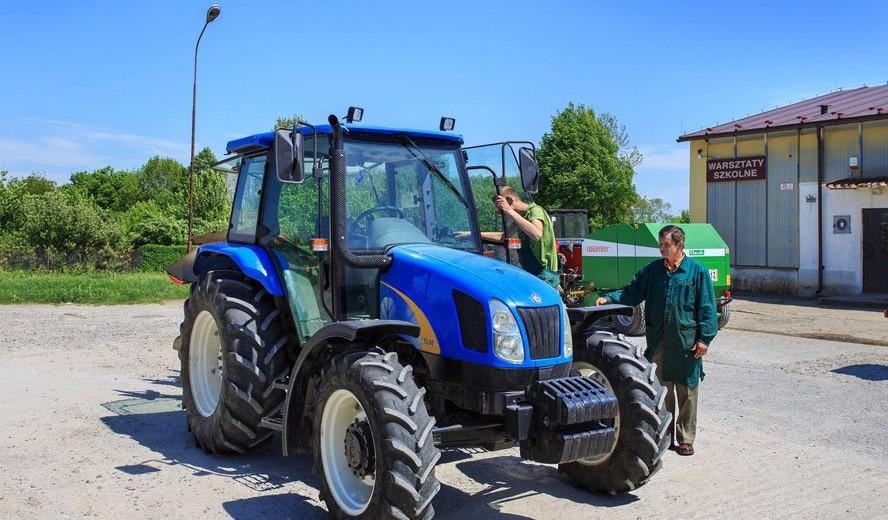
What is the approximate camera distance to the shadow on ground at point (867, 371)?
9805mm

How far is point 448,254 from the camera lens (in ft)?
17.3

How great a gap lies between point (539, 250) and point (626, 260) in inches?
299

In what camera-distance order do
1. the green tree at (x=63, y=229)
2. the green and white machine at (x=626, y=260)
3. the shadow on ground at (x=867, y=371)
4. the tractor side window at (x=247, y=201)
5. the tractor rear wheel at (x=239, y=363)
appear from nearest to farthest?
the tractor rear wheel at (x=239, y=363)
the tractor side window at (x=247, y=201)
the shadow on ground at (x=867, y=371)
the green and white machine at (x=626, y=260)
the green tree at (x=63, y=229)

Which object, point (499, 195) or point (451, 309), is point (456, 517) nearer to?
point (451, 309)

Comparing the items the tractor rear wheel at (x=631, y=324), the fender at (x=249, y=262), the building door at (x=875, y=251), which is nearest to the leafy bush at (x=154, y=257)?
the tractor rear wheel at (x=631, y=324)

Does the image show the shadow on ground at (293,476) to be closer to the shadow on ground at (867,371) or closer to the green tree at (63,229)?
the shadow on ground at (867,371)

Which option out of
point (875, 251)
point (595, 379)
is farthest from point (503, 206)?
point (875, 251)

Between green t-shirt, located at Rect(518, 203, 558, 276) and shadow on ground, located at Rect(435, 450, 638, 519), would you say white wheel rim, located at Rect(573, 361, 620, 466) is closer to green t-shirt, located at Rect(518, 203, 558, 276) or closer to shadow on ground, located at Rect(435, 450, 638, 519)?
shadow on ground, located at Rect(435, 450, 638, 519)

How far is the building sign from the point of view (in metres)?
22.3

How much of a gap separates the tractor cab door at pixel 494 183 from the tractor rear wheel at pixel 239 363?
1737 millimetres

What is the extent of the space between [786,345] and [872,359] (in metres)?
1.64

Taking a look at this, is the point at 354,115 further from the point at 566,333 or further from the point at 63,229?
the point at 63,229

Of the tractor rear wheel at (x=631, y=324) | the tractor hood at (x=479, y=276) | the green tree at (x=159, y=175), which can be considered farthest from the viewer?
the green tree at (x=159, y=175)

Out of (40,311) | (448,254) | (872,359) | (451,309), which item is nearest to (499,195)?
(448,254)
